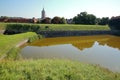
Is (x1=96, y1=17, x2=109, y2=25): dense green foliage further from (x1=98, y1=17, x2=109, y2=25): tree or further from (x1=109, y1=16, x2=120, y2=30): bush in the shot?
(x1=109, y1=16, x2=120, y2=30): bush

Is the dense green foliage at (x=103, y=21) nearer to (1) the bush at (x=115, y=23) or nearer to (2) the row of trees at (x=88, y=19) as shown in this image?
(2) the row of trees at (x=88, y=19)

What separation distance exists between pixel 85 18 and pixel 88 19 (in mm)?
Result: 918

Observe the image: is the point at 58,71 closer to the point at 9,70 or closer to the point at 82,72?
the point at 82,72

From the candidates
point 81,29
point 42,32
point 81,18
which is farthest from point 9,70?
point 81,18

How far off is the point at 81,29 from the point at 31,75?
39.9 metres

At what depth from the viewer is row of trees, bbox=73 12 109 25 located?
63281mm

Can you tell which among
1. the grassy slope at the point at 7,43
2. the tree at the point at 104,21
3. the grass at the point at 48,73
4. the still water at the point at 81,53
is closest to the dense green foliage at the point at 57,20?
the tree at the point at 104,21

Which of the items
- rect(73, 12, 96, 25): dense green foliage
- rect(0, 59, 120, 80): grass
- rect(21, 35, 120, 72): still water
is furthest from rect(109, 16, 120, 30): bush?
rect(0, 59, 120, 80): grass

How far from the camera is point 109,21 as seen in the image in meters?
61.0

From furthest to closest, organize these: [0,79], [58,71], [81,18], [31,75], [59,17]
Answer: [81,18], [59,17], [58,71], [31,75], [0,79]

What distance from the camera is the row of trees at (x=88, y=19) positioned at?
63.3 meters

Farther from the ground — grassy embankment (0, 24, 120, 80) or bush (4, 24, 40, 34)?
grassy embankment (0, 24, 120, 80)

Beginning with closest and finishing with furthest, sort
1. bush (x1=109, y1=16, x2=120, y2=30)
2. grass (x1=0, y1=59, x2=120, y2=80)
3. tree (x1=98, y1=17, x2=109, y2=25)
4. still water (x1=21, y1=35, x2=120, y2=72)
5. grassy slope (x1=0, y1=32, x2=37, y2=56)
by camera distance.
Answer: grass (x1=0, y1=59, x2=120, y2=80), still water (x1=21, y1=35, x2=120, y2=72), grassy slope (x1=0, y1=32, x2=37, y2=56), bush (x1=109, y1=16, x2=120, y2=30), tree (x1=98, y1=17, x2=109, y2=25)

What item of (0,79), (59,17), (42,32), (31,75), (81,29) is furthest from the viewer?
(59,17)
